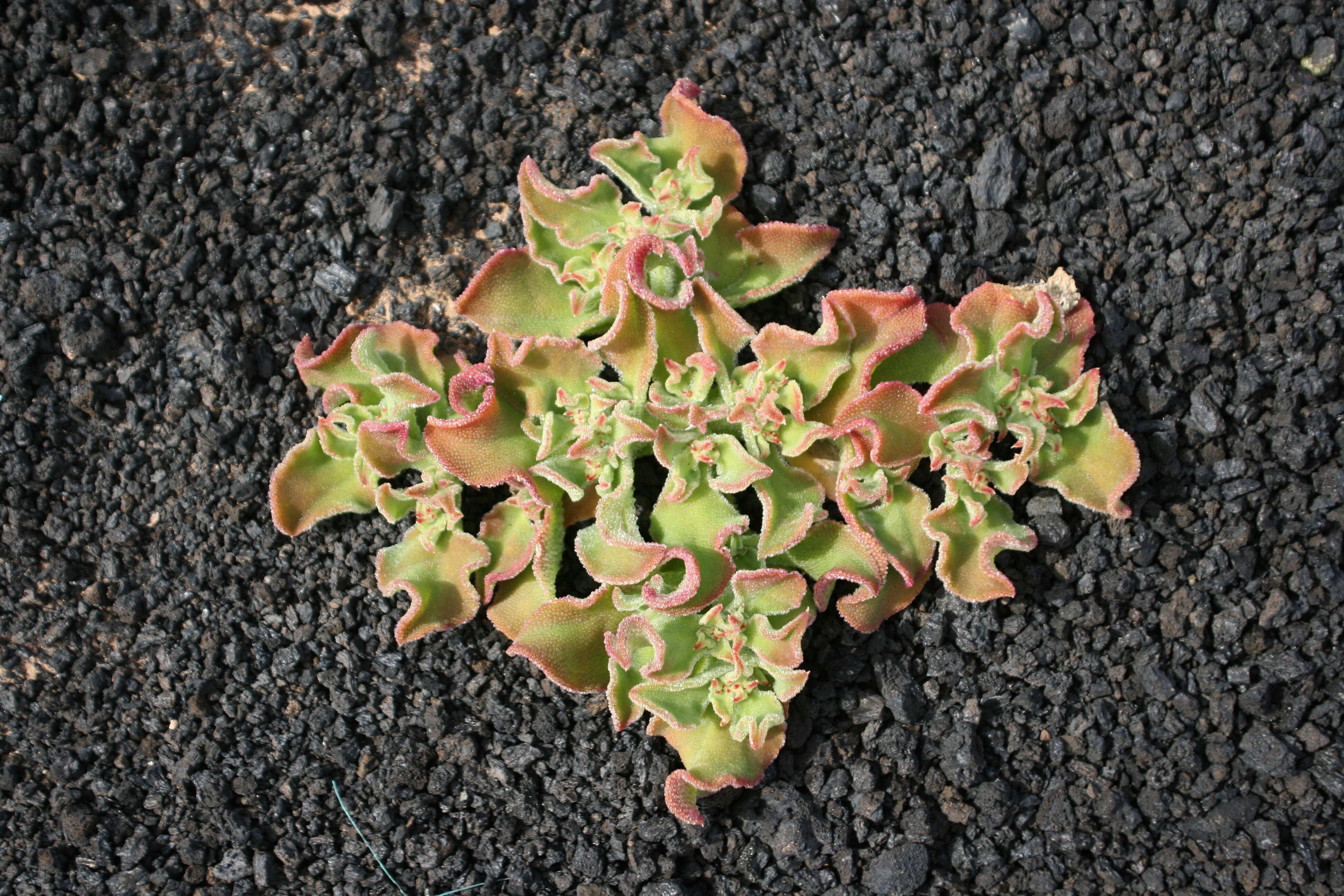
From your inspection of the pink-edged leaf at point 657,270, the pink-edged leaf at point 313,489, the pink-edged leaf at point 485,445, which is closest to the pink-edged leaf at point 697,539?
the pink-edged leaf at point 485,445

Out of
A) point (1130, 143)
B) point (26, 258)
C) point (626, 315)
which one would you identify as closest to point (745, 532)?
point (626, 315)

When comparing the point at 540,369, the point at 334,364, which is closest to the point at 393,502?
the point at 334,364

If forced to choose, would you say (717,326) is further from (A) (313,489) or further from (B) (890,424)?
(A) (313,489)

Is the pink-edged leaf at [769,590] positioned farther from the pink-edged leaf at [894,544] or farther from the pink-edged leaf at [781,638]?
the pink-edged leaf at [894,544]

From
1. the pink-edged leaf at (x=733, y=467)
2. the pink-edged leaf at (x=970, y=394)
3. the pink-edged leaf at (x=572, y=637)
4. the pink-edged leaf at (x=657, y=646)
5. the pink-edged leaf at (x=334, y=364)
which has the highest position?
the pink-edged leaf at (x=970, y=394)

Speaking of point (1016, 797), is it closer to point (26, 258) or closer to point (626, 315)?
point (626, 315)

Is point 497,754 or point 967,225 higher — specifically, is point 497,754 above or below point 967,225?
below
